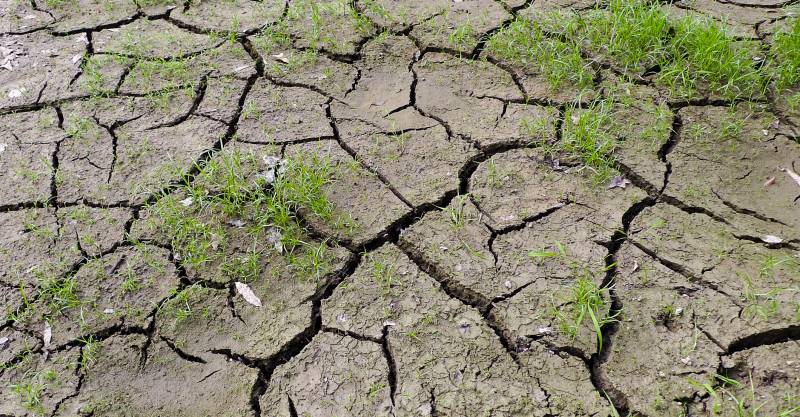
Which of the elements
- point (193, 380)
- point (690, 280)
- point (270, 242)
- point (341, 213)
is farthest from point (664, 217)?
point (193, 380)

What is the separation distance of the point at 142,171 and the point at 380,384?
5.06 ft

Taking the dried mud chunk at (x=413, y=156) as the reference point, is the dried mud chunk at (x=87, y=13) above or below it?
above

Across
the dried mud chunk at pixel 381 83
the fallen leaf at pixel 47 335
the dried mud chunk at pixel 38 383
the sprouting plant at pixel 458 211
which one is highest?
the dried mud chunk at pixel 381 83

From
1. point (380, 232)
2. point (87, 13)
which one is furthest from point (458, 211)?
point (87, 13)

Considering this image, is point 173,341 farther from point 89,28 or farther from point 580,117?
point 89,28

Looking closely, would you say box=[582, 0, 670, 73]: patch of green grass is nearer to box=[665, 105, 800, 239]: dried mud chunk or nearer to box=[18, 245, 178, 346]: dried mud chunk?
box=[665, 105, 800, 239]: dried mud chunk

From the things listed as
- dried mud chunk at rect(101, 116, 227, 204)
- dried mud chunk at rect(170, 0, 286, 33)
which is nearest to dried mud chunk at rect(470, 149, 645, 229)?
dried mud chunk at rect(101, 116, 227, 204)

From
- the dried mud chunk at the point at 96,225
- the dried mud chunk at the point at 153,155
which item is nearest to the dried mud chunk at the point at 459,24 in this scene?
the dried mud chunk at the point at 153,155

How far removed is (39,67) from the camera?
144 inches

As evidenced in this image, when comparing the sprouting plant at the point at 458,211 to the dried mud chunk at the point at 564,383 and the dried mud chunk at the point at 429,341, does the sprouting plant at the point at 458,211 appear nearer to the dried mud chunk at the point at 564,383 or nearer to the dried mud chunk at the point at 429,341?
the dried mud chunk at the point at 429,341

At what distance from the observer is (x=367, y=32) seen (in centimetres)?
380

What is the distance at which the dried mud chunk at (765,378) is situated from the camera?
2.12 metres

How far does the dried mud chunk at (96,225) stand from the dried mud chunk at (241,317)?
0.45 m

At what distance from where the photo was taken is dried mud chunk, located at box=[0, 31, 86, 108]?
3463 millimetres
